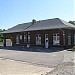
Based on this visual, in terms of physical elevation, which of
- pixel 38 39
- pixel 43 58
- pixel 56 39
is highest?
pixel 56 39

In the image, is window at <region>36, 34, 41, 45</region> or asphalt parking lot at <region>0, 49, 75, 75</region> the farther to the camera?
window at <region>36, 34, 41, 45</region>

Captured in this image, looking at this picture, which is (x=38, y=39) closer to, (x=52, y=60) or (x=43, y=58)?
(x=43, y=58)

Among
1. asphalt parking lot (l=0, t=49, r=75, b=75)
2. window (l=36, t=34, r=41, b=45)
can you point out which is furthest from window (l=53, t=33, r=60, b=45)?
asphalt parking lot (l=0, t=49, r=75, b=75)

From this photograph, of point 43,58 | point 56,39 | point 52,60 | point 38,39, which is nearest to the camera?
point 52,60

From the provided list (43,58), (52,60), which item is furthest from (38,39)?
(52,60)

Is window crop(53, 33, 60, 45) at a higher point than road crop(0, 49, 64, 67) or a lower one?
higher

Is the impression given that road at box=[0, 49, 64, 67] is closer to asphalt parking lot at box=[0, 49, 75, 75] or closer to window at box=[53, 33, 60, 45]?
asphalt parking lot at box=[0, 49, 75, 75]

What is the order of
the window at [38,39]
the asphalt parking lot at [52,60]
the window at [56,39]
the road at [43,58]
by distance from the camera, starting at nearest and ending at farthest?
the asphalt parking lot at [52,60], the road at [43,58], the window at [56,39], the window at [38,39]

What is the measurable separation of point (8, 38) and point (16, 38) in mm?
4646

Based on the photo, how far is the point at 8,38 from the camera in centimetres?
4338

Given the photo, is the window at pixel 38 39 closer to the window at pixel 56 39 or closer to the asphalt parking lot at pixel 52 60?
the window at pixel 56 39

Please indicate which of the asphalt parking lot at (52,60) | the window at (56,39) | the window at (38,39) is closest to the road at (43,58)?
the asphalt parking lot at (52,60)

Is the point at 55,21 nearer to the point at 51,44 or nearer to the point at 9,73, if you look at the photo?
the point at 51,44

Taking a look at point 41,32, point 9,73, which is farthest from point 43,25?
point 9,73
